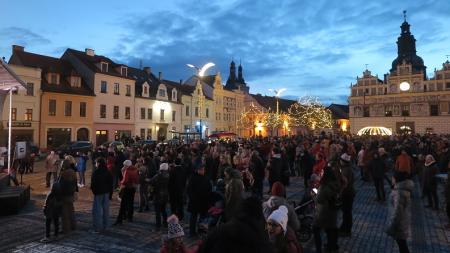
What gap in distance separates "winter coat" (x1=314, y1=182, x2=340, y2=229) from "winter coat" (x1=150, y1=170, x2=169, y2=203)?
4.12m

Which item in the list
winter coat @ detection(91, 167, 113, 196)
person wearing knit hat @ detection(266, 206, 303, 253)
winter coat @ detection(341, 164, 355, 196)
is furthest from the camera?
winter coat @ detection(91, 167, 113, 196)

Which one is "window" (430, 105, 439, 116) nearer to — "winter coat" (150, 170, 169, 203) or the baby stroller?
the baby stroller

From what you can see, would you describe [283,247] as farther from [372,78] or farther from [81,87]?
[372,78]

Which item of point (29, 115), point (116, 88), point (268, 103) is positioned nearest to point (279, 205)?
point (29, 115)

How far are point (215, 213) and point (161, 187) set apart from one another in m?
2.11

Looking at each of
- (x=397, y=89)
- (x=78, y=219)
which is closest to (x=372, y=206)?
(x=78, y=219)

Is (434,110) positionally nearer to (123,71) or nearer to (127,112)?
(127,112)

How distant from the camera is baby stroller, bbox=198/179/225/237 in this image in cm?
762

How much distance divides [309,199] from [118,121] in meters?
37.9

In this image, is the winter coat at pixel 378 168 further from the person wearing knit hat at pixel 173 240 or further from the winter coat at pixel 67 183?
the person wearing knit hat at pixel 173 240

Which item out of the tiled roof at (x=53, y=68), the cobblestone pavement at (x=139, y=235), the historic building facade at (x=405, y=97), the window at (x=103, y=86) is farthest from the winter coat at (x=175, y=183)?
the historic building facade at (x=405, y=97)

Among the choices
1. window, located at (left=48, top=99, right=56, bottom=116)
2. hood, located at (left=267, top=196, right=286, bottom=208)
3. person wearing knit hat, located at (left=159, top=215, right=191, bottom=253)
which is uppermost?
window, located at (left=48, top=99, right=56, bottom=116)

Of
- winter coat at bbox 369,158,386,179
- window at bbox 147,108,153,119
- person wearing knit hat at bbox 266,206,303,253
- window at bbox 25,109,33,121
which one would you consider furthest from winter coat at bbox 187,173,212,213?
window at bbox 147,108,153,119

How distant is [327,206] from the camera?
22.2ft
